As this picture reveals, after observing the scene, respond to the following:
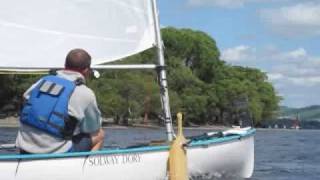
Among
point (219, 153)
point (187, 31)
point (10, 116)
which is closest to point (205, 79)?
point (187, 31)

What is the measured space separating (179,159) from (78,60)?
240 cm

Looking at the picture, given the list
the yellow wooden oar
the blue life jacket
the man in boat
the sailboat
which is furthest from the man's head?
the sailboat

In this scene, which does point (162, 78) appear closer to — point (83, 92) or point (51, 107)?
point (83, 92)

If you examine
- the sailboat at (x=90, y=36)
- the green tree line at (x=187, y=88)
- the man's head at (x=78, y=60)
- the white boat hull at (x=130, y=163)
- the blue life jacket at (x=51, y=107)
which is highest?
the green tree line at (x=187, y=88)

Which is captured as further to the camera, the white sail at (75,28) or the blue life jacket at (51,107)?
the white sail at (75,28)

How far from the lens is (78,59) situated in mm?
7875

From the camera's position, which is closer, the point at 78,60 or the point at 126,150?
the point at 78,60

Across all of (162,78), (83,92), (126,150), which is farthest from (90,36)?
(83,92)

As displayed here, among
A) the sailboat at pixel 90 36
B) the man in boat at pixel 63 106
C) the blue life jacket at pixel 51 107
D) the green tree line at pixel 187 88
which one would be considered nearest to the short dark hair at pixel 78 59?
the man in boat at pixel 63 106

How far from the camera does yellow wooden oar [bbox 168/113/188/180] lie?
9656mm

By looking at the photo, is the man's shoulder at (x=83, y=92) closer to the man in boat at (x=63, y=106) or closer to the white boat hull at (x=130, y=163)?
the man in boat at (x=63, y=106)

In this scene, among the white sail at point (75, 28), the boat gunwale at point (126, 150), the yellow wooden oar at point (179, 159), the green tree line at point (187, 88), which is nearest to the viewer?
the boat gunwale at point (126, 150)

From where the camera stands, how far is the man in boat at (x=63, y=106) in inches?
314

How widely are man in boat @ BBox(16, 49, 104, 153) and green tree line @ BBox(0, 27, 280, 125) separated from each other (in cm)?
5797
